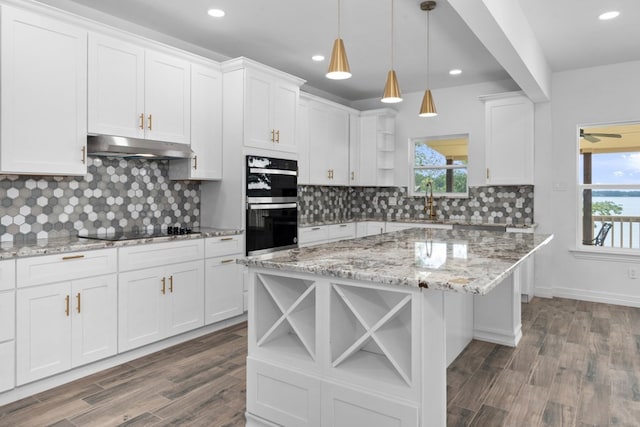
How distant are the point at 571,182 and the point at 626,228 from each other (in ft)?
2.60

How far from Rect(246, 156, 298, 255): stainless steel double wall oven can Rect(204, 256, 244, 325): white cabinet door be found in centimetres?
27

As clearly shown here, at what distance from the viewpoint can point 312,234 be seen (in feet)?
16.9

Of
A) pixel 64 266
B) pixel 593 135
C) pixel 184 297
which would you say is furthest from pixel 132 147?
pixel 593 135

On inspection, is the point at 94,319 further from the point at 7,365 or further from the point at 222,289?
the point at 222,289

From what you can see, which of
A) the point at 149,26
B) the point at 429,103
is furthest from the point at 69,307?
the point at 429,103

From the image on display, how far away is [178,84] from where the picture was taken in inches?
146

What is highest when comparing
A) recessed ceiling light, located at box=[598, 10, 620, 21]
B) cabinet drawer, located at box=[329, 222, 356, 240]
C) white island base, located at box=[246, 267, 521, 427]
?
recessed ceiling light, located at box=[598, 10, 620, 21]

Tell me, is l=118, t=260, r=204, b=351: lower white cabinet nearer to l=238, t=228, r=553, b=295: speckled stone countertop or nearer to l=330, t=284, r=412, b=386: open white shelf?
l=238, t=228, r=553, b=295: speckled stone countertop

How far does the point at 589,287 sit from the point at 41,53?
5860 millimetres

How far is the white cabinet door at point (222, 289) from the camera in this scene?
372 cm

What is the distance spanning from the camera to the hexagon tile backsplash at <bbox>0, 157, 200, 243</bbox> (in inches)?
119

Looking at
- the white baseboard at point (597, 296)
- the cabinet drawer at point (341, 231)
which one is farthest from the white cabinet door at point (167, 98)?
the white baseboard at point (597, 296)

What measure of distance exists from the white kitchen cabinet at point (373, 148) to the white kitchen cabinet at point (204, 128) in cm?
247

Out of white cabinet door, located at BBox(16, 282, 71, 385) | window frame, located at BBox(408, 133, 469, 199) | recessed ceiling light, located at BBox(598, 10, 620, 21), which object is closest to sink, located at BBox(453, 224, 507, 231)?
window frame, located at BBox(408, 133, 469, 199)
